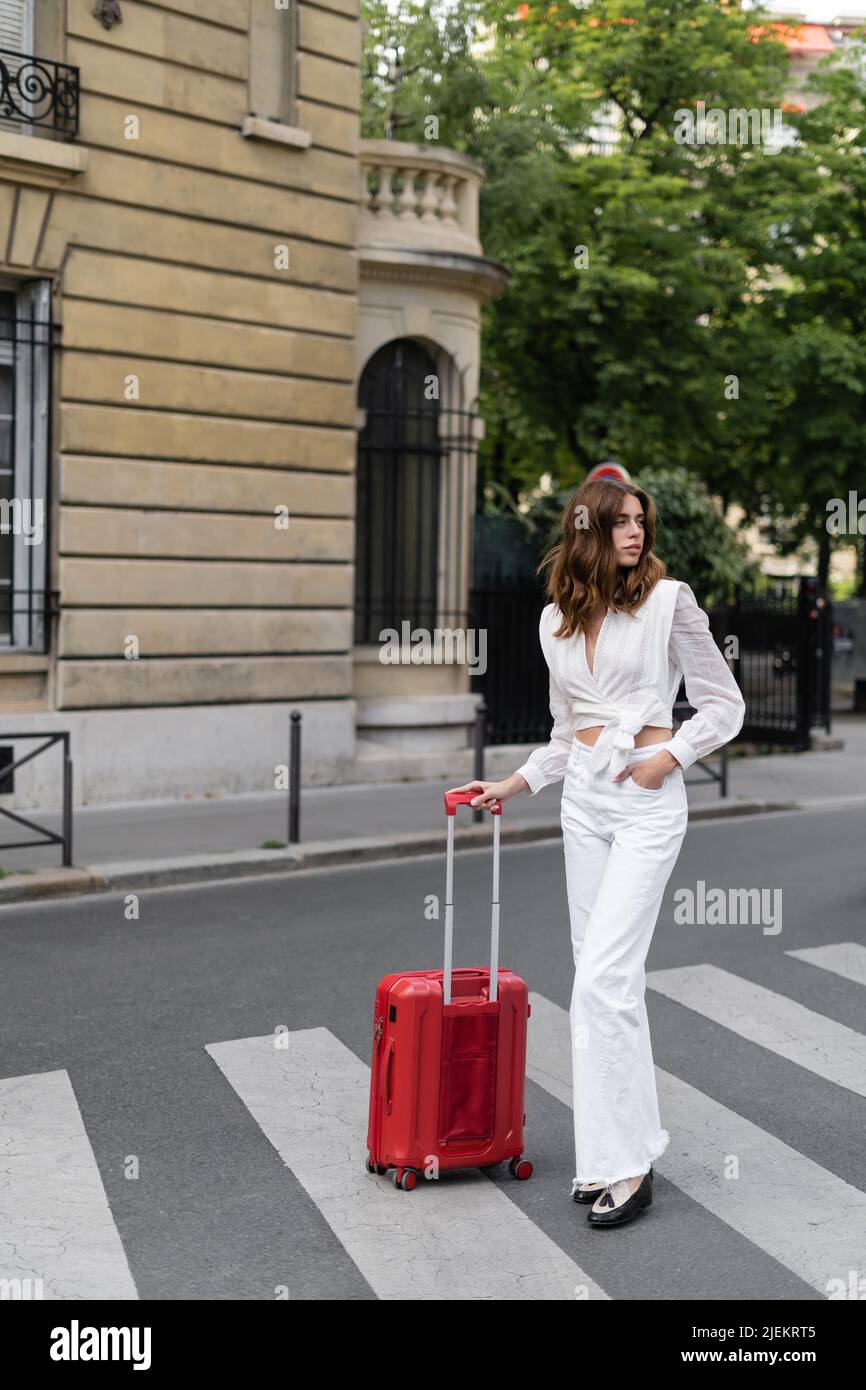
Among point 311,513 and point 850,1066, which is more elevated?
point 311,513

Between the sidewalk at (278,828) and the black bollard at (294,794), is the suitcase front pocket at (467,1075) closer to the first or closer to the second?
the sidewalk at (278,828)

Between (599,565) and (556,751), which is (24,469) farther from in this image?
(599,565)

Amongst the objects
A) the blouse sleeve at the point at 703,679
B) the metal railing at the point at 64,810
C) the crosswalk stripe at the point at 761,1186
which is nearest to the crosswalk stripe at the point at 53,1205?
the crosswalk stripe at the point at 761,1186

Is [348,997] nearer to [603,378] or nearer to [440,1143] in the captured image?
[440,1143]

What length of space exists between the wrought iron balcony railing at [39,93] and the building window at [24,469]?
4.09 ft

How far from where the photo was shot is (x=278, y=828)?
11.6m

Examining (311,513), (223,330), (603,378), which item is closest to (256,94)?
(223,330)

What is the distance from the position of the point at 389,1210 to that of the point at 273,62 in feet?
38.3

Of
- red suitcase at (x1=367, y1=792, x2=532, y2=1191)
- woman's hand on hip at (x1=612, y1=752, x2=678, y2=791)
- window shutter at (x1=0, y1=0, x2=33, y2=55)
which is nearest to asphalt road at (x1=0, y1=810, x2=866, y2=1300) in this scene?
red suitcase at (x1=367, y1=792, x2=532, y2=1191)

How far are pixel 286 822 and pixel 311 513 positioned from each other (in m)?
3.32

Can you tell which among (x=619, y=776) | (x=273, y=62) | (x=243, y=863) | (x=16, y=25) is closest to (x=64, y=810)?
(x=243, y=863)

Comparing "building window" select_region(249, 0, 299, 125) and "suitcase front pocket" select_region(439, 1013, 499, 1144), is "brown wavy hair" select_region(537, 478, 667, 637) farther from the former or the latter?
"building window" select_region(249, 0, 299, 125)
